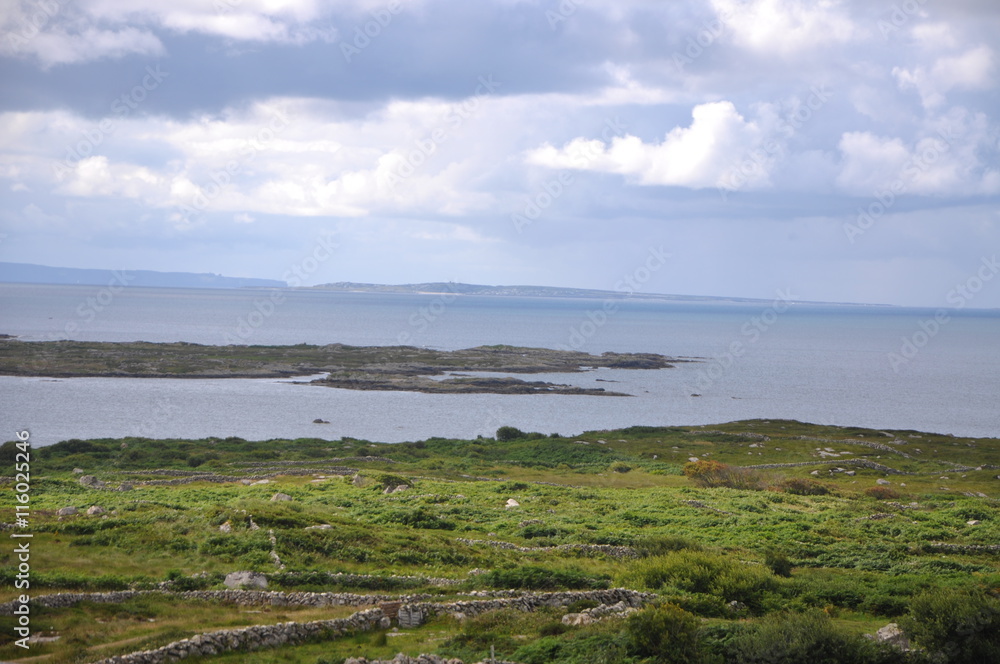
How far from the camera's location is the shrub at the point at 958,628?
50.3 ft

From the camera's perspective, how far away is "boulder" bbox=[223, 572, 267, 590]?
1991 cm

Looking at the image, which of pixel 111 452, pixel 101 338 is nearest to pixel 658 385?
pixel 111 452

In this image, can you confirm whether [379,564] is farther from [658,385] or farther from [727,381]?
[727,381]

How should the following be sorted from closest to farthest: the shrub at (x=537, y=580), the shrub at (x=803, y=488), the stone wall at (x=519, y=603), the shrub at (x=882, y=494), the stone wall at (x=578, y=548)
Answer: the stone wall at (x=519, y=603)
the shrub at (x=537, y=580)
the stone wall at (x=578, y=548)
the shrub at (x=882, y=494)
the shrub at (x=803, y=488)

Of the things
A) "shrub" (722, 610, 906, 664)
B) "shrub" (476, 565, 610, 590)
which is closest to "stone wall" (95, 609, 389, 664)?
"shrub" (476, 565, 610, 590)

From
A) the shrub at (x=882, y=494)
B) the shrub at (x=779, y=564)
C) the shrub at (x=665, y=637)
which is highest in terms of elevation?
the shrub at (x=665, y=637)

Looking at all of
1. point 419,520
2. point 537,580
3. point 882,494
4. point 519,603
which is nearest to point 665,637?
point 519,603

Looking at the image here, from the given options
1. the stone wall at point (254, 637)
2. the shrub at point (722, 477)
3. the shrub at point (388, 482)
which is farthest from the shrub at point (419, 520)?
the shrub at point (722, 477)

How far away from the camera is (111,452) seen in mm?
57812

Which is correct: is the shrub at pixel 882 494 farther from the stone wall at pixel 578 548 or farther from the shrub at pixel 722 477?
the stone wall at pixel 578 548

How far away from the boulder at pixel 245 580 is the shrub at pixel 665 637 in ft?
31.3

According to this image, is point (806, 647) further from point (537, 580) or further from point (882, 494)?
point (882, 494)

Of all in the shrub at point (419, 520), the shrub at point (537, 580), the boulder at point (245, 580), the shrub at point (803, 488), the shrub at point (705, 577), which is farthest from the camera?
the shrub at point (803, 488)

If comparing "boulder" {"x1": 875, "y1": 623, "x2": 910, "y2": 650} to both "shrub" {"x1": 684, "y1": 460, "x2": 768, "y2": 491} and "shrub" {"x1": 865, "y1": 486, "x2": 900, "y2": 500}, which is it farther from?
"shrub" {"x1": 684, "y1": 460, "x2": 768, "y2": 491}
